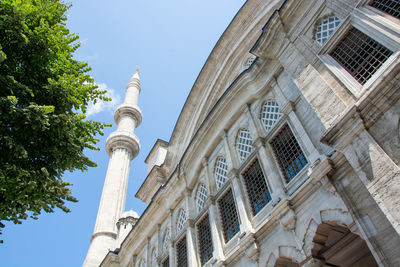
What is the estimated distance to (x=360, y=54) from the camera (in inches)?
270

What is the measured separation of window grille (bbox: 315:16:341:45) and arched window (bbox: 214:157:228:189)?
474cm

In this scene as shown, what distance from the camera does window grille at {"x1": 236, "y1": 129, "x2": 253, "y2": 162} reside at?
387 inches

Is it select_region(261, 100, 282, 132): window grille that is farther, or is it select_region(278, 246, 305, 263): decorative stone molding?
select_region(261, 100, 282, 132): window grille

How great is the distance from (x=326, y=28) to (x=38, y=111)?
6543mm

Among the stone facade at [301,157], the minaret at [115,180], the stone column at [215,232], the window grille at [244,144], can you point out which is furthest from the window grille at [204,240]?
the minaret at [115,180]

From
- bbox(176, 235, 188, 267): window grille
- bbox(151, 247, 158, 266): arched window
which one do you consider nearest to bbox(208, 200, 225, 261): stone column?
bbox(176, 235, 188, 267): window grille

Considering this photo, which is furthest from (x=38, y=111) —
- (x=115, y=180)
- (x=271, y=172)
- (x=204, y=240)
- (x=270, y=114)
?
(x=115, y=180)

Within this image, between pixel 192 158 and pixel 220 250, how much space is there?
3.95 metres

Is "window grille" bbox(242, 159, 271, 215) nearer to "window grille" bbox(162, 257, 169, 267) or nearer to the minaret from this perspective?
"window grille" bbox(162, 257, 169, 267)

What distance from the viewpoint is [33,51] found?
→ 283 inches

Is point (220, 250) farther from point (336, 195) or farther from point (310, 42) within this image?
point (310, 42)

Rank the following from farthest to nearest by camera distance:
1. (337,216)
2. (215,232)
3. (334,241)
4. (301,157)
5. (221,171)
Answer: (221,171) → (215,232) → (301,157) → (334,241) → (337,216)

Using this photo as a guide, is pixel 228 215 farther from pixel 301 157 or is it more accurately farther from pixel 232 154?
pixel 301 157

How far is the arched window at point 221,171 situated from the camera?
10533mm
